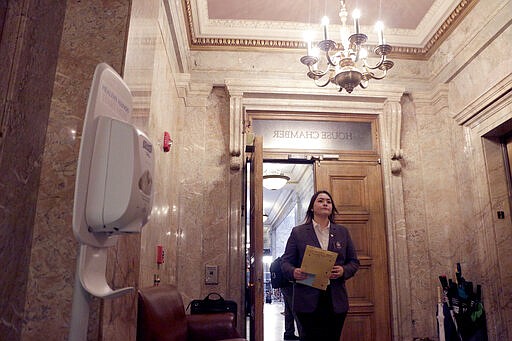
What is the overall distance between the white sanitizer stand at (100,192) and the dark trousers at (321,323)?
1.99 meters

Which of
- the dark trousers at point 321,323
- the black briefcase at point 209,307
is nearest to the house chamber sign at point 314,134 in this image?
the black briefcase at point 209,307

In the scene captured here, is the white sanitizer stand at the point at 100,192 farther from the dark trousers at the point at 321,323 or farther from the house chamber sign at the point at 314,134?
the house chamber sign at the point at 314,134

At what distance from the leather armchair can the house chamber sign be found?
210 cm

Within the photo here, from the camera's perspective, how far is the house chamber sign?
444 cm

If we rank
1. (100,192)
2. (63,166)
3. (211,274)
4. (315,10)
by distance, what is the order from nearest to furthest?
1. (100,192)
2. (63,166)
3. (211,274)
4. (315,10)

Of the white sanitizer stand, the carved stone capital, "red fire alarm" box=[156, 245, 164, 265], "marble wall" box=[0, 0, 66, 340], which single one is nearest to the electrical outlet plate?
"red fire alarm" box=[156, 245, 164, 265]

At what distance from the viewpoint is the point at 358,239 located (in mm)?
4230

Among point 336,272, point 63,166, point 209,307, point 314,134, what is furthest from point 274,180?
point 63,166

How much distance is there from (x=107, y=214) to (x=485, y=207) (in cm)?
374

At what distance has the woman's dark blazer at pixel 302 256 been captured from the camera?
2.71 meters

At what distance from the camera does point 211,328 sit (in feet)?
9.09

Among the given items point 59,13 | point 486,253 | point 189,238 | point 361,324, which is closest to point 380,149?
point 486,253

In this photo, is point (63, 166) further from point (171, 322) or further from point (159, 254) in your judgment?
point (159, 254)

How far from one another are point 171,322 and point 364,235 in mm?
2414
